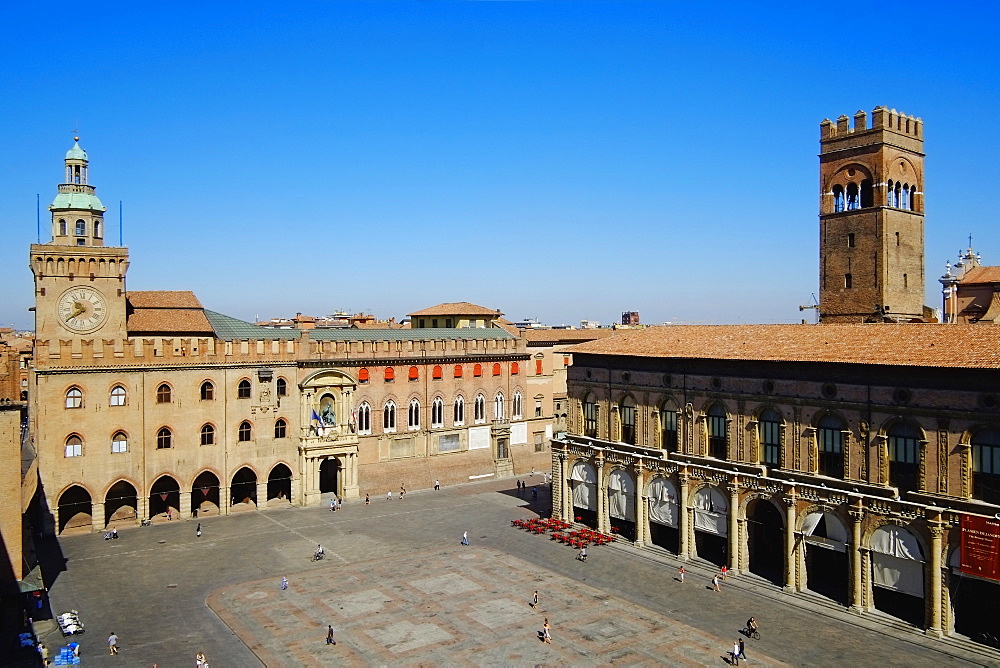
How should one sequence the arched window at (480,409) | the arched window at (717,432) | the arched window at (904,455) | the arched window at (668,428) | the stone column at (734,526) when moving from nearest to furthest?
1. the arched window at (904,455)
2. the stone column at (734,526)
3. the arched window at (717,432)
4. the arched window at (668,428)
5. the arched window at (480,409)

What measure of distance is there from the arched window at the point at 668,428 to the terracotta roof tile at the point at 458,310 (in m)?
35.7

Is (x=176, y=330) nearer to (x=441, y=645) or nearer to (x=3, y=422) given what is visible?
(x=3, y=422)

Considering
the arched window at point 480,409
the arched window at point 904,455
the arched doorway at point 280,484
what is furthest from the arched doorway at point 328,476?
the arched window at point 904,455

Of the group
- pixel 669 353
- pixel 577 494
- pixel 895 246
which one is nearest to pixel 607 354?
pixel 669 353

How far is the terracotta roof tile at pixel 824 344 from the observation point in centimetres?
3666

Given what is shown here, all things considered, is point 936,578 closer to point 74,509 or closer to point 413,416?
point 413,416

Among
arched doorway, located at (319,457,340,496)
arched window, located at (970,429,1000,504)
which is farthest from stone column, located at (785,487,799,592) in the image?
arched doorway, located at (319,457,340,496)

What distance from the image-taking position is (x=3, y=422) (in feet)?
110

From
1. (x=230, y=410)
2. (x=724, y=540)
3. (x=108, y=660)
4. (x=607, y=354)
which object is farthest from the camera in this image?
(x=230, y=410)

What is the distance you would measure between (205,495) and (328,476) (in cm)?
993

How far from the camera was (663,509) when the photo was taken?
48844 millimetres

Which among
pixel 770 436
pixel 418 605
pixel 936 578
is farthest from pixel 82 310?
pixel 936 578

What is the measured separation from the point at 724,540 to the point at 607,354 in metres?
13.1

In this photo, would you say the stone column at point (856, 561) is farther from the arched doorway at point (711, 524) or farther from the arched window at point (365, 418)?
the arched window at point (365, 418)
